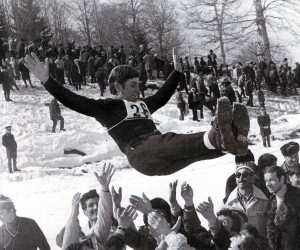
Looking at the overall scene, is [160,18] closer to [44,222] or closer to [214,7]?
[214,7]

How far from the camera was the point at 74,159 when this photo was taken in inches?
351

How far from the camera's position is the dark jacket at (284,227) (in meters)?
2.94

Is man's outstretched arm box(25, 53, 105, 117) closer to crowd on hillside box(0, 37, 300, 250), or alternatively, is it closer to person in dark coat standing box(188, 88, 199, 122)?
crowd on hillside box(0, 37, 300, 250)

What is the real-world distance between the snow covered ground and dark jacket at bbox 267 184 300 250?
2167 mm

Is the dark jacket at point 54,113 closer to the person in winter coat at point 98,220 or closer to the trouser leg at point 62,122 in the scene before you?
the trouser leg at point 62,122

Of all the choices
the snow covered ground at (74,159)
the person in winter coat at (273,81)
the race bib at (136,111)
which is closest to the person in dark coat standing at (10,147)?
Answer: the snow covered ground at (74,159)

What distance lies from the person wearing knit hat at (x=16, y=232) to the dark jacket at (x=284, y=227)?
68.0 inches

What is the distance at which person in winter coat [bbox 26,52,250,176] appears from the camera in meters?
2.36

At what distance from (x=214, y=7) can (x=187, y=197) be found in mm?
10154

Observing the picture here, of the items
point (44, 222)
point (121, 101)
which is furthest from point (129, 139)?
point (44, 222)

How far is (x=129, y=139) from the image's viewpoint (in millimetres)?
2850

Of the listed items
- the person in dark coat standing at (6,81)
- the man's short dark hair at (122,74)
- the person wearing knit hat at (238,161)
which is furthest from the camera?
the person in dark coat standing at (6,81)

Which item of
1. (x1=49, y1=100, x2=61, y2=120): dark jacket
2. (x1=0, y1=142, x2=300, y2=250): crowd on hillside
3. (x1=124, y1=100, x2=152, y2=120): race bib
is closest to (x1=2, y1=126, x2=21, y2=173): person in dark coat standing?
(x1=49, y1=100, x2=61, y2=120): dark jacket

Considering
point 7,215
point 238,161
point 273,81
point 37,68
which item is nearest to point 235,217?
point 238,161
